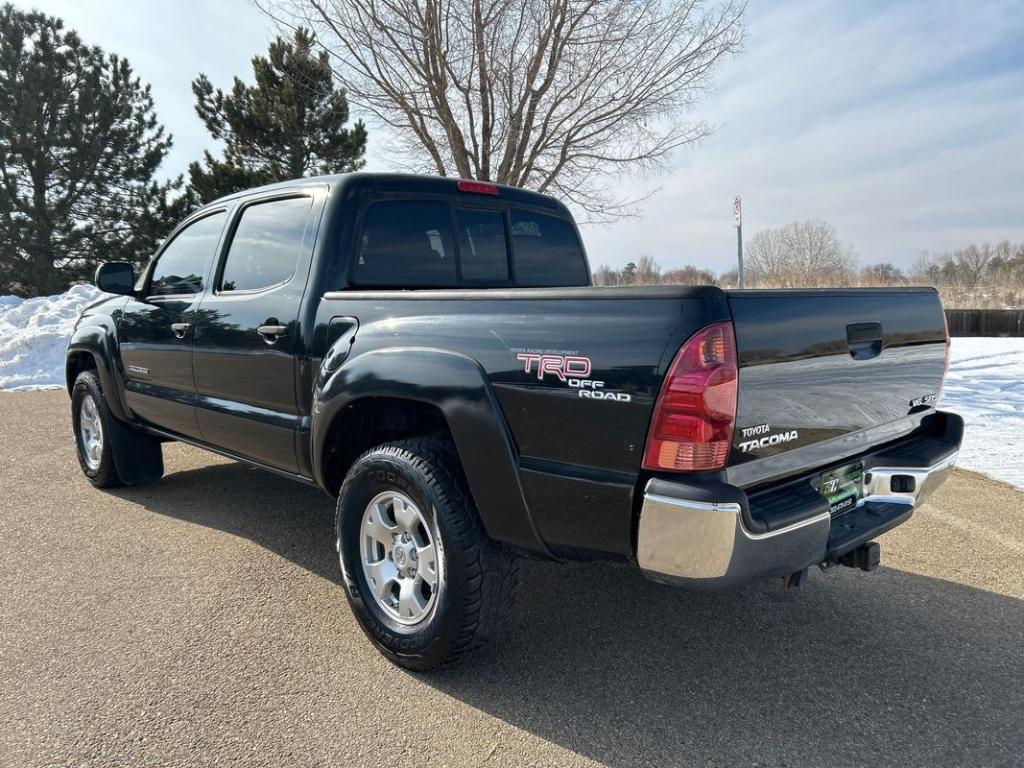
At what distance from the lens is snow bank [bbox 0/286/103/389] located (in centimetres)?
1134

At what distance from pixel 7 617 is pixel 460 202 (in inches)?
112

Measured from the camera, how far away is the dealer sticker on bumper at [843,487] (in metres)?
2.52

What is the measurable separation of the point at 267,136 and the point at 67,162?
21.7 feet

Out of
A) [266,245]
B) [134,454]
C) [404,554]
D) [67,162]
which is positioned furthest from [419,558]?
[67,162]

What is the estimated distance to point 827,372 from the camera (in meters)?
2.39

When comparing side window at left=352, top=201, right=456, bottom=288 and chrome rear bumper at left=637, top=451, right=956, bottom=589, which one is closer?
chrome rear bumper at left=637, top=451, right=956, bottom=589

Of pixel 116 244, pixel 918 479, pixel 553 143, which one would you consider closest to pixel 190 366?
pixel 918 479

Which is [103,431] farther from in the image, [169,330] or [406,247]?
[406,247]

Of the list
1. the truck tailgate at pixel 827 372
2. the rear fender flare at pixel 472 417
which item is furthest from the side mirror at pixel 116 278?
the truck tailgate at pixel 827 372

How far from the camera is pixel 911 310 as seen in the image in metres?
2.79

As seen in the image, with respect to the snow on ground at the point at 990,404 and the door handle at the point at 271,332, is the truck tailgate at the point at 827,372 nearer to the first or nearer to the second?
the door handle at the point at 271,332

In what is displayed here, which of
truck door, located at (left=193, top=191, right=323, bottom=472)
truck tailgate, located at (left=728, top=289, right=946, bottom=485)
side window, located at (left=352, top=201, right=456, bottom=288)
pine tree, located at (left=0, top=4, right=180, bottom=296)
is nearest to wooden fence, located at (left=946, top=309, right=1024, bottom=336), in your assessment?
truck tailgate, located at (left=728, top=289, right=946, bottom=485)

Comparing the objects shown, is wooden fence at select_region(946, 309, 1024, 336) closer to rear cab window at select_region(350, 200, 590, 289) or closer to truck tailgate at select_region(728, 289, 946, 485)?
rear cab window at select_region(350, 200, 590, 289)

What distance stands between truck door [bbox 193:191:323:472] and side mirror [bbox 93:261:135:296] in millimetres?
922
